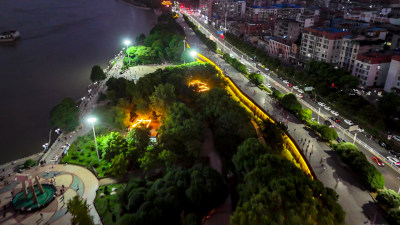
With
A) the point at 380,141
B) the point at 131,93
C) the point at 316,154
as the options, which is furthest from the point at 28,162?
the point at 380,141

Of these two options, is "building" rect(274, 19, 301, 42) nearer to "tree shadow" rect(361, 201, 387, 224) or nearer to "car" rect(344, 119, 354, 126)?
"car" rect(344, 119, 354, 126)

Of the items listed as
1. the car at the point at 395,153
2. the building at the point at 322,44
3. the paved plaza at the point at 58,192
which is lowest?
the paved plaza at the point at 58,192

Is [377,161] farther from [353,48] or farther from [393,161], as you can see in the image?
[353,48]

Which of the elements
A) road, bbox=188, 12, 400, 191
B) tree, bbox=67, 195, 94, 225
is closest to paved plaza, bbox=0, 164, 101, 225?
tree, bbox=67, 195, 94, 225

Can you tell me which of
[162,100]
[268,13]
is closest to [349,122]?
[162,100]

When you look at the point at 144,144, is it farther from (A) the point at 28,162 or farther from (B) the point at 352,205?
(B) the point at 352,205

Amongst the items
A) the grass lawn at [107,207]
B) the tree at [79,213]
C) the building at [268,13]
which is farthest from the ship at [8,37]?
the tree at [79,213]

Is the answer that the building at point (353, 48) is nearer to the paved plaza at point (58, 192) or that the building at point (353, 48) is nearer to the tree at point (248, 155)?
the tree at point (248, 155)
